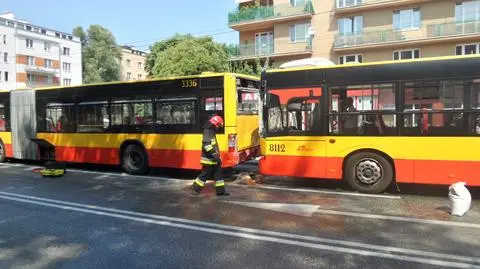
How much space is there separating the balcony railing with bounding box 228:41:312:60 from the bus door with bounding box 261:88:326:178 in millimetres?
24899

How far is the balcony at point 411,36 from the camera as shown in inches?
1131

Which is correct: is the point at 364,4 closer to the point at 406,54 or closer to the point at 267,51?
the point at 406,54

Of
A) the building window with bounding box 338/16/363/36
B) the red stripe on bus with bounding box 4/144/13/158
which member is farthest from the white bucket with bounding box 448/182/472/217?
the building window with bounding box 338/16/363/36

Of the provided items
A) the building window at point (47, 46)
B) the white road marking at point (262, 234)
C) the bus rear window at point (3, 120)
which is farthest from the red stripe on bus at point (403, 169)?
the building window at point (47, 46)

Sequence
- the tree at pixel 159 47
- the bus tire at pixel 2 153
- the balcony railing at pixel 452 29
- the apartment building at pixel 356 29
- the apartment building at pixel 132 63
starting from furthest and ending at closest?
1. the apartment building at pixel 132 63
2. the tree at pixel 159 47
3. the apartment building at pixel 356 29
4. the balcony railing at pixel 452 29
5. the bus tire at pixel 2 153

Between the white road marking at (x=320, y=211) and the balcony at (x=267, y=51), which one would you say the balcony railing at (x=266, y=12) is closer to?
the balcony at (x=267, y=51)

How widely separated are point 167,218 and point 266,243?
2121mm

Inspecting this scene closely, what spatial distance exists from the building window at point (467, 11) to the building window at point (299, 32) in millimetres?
10627

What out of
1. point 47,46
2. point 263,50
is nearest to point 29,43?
point 47,46

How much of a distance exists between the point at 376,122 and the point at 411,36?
2435 cm

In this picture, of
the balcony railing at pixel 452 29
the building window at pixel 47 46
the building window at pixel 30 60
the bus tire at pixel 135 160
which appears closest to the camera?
the bus tire at pixel 135 160

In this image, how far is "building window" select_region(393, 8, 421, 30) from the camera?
30.5m

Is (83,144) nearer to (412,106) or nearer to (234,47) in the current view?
(412,106)

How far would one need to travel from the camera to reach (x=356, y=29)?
3259cm
